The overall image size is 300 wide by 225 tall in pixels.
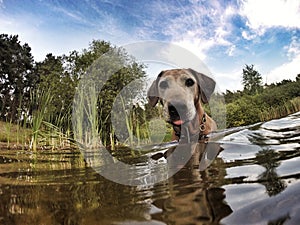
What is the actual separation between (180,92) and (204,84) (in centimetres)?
74

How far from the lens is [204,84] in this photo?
13.7ft

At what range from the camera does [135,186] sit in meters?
1.45

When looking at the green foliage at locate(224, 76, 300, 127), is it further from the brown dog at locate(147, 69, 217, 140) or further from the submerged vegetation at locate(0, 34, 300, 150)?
the brown dog at locate(147, 69, 217, 140)

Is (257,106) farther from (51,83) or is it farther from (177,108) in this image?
(177,108)

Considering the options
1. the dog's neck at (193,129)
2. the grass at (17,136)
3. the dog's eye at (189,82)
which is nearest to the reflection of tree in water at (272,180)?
the dog's neck at (193,129)

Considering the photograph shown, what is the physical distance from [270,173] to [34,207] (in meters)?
1.10

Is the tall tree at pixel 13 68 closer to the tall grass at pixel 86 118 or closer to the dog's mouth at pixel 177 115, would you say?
the tall grass at pixel 86 118

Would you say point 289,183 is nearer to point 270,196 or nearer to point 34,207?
point 270,196

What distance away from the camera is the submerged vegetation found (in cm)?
474

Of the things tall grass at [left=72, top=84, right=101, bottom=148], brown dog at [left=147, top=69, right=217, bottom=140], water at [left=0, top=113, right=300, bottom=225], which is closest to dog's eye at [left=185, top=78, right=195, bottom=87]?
brown dog at [left=147, top=69, right=217, bottom=140]

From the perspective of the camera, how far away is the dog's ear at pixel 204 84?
4093 millimetres

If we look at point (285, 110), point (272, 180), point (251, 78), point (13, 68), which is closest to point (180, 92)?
point (272, 180)

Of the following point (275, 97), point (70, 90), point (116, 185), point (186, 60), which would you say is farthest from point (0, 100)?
point (116, 185)

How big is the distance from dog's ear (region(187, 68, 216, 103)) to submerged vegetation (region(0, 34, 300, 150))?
30.7 inches
